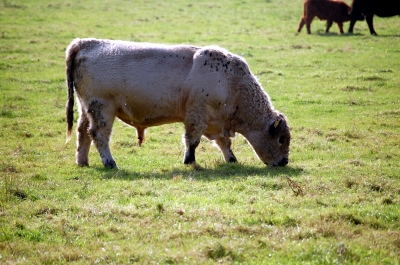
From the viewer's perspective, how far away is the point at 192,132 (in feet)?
37.8

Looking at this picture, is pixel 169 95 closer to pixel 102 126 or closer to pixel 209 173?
pixel 102 126

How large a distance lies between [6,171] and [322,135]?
6.82 metres

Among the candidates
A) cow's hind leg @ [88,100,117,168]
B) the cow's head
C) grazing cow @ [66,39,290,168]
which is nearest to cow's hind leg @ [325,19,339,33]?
grazing cow @ [66,39,290,168]

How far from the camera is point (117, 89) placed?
11398 mm

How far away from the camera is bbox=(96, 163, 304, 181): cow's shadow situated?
10.4m

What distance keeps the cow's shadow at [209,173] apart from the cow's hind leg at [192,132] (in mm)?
408

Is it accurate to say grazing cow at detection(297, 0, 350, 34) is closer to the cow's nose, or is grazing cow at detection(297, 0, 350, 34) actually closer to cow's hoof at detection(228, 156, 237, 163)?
cow's hoof at detection(228, 156, 237, 163)

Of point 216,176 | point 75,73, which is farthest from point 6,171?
point 216,176

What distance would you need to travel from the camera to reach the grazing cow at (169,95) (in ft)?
37.3

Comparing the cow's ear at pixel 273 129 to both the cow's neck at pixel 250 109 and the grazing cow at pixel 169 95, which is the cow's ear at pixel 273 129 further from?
the cow's neck at pixel 250 109

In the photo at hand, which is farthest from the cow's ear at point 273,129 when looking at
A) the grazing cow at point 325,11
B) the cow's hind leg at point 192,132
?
the grazing cow at point 325,11

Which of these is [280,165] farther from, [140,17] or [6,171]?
[140,17]

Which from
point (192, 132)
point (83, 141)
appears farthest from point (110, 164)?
point (192, 132)

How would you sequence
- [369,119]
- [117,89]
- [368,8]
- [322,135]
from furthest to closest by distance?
1. [368,8]
2. [369,119]
3. [322,135]
4. [117,89]
